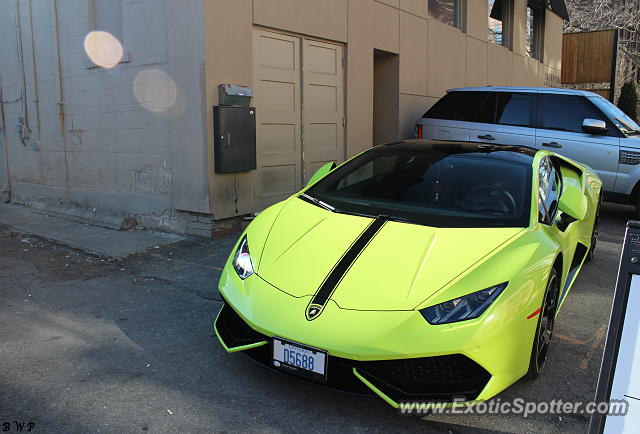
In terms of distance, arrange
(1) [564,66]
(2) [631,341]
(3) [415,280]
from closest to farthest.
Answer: (2) [631,341] < (3) [415,280] < (1) [564,66]

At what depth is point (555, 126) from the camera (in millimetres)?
8469

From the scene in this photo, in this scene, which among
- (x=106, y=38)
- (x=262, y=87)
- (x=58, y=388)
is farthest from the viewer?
(x=106, y=38)

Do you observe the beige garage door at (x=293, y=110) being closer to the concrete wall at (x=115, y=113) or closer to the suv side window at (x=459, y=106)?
the concrete wall at (x=115, y=113)

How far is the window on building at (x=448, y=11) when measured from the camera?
1170 centimetres

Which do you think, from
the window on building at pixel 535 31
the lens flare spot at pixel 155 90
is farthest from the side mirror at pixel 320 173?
the window on building at pixel 535 31

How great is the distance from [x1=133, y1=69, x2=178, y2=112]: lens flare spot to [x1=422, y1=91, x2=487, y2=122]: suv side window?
14.4ft

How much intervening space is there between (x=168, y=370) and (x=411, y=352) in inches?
63.2

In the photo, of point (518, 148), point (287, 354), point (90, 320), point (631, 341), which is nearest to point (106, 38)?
point (90, 320)

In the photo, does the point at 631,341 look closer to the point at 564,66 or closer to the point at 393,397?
the point at 393,397

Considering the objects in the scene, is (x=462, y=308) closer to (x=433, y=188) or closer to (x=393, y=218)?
(x=393, y=218)

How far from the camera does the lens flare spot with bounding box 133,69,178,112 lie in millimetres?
7113

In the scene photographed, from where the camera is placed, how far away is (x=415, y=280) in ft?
10.1

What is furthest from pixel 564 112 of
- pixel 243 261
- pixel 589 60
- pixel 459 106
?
pixel 589 60

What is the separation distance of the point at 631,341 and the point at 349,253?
157 centimetres
